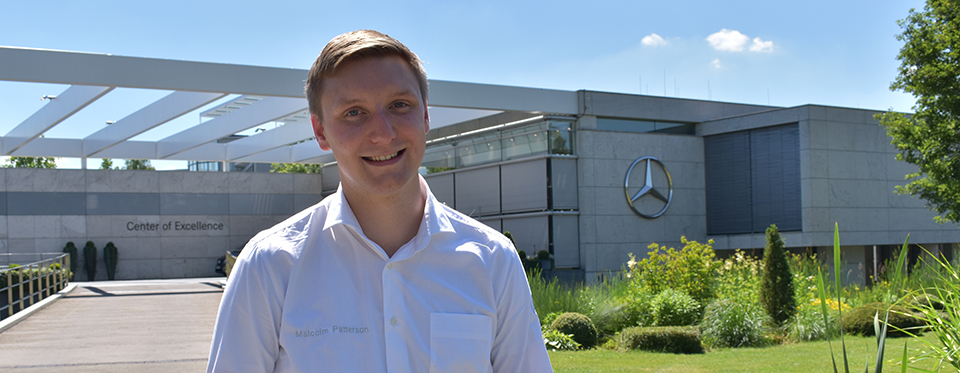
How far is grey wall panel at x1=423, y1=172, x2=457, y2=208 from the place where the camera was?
958 inches

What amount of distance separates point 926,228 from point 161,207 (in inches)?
1069

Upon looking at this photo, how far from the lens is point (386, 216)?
1.71 meters

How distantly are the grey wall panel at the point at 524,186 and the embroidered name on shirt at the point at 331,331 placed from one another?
64.3 feet

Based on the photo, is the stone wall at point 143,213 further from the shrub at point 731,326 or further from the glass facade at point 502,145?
the shrub at point 731,326

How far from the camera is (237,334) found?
4.88 ft

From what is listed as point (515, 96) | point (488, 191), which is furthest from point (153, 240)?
point (515, 96)

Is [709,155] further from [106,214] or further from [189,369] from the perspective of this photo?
[106,214]

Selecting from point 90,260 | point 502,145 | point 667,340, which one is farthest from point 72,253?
point 667,340

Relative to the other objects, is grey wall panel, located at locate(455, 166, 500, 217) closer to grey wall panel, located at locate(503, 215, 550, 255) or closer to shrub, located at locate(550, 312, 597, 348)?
grey wall panel, located at locate(503, 215, 550, 255)

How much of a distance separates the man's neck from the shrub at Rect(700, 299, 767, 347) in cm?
1062

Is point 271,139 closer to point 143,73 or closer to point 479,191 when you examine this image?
point 479,191

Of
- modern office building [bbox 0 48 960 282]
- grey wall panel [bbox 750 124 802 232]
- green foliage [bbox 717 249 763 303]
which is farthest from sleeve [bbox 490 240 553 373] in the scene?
grey wall panel [bbox 750 124 802 232]

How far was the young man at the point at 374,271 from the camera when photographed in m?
1.51

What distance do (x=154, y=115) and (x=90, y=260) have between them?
35.5 feet
